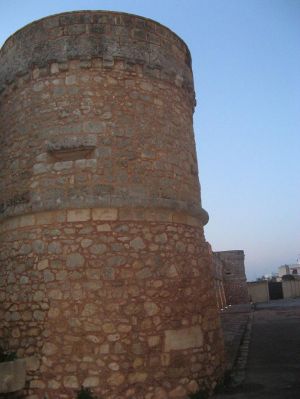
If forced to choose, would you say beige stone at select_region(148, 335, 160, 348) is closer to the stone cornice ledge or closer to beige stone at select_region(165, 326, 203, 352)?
beige stone at select_region(165, 326, 203, 352)

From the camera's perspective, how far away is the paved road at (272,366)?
220 inches

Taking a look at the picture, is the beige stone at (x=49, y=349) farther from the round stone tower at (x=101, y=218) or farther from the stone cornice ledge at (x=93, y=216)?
the stone cornice ledge at (x=93, y=216)

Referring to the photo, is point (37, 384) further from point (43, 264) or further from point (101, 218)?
point (101, 218)

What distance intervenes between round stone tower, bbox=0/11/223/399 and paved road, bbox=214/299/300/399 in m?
0.64

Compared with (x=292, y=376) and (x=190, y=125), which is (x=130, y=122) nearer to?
(x=190, y=125)

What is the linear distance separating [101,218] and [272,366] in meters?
4.59

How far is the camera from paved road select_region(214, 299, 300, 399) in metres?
5.60

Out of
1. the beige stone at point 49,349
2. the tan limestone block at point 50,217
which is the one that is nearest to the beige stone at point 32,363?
the beige stone at point 49,349

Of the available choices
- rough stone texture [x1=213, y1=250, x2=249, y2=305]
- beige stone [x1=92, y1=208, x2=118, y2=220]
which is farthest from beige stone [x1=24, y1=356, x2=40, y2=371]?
rough stone texture [x1=213, y1=250, x2=249, y2=305]

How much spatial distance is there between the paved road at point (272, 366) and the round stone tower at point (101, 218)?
64 cm

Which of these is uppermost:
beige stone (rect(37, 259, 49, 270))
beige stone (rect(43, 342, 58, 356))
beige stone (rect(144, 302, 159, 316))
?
beige stone (rect(37, 259, 49, 270))

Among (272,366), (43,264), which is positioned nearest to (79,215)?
(43,264)

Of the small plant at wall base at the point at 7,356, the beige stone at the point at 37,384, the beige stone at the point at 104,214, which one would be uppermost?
the beige stone at the point at 104,214

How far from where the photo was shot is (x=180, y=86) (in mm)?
6770
